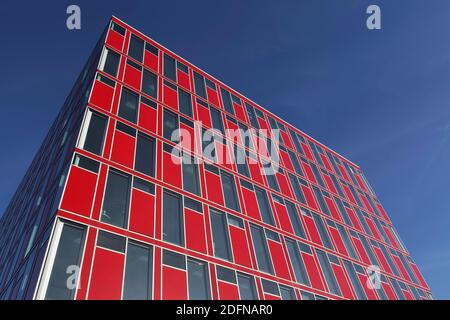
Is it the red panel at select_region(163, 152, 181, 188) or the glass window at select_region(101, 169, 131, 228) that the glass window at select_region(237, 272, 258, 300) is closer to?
the red panel at select_region(163, 152, 181, 188)

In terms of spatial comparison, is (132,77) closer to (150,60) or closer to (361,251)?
(150,60)

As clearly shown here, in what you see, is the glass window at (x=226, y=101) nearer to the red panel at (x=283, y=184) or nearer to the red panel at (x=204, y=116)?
the red panel at (x=204, y=116)

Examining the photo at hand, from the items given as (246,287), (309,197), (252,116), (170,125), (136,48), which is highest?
(136,48)

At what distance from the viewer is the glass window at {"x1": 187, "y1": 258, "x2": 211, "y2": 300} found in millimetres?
15336

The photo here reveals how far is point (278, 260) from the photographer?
2055 cm

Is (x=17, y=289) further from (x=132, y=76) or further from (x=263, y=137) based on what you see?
(x=263, y=137)

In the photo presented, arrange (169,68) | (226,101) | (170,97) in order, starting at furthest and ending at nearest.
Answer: (226,101) < (169,68) < (170,97)

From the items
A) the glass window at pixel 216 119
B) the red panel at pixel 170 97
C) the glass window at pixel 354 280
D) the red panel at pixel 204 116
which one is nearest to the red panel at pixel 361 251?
the glass window at pixel 354 280

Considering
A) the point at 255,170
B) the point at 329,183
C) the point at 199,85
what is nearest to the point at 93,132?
the point at 255,170

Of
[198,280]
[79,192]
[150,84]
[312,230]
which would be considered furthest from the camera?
[312,230]

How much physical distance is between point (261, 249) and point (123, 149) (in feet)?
32.9

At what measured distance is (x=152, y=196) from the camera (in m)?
17.1

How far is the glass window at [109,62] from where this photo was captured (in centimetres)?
2150

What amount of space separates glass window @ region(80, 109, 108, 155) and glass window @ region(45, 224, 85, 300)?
4595 mm
